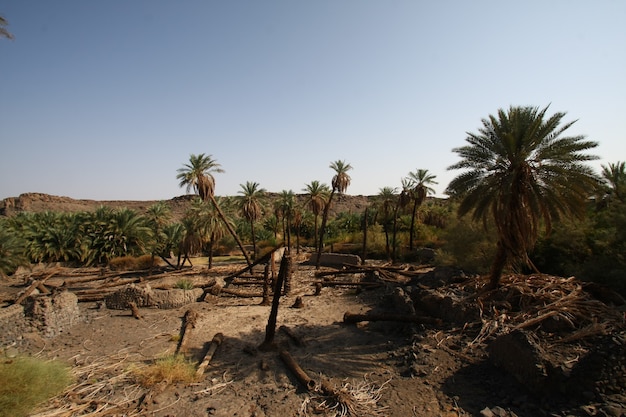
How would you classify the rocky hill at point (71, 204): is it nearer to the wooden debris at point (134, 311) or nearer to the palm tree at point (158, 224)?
the palm tree at point (158, 224)

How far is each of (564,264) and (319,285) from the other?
40.2 ft

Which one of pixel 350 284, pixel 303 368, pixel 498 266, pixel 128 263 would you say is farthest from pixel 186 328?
pixel 128 263

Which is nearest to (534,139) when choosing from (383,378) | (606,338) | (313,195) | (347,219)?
(606,338)

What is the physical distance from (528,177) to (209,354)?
11.5 metres

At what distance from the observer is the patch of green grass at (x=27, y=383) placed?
5.95 metres

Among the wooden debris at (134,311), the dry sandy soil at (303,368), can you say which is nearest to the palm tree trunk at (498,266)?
the dry sandy soil at (303,368)

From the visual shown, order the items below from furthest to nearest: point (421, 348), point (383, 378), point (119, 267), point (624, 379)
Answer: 1. point (119, 267)
2. point (421, 348)
3. point (383, 378)
4. point (624, 379)

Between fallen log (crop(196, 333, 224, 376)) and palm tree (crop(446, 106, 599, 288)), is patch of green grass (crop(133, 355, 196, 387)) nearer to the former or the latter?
fallen log (crop(196, 333, 224, 376))

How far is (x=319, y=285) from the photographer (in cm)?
1812

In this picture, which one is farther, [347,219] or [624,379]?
[347,219]

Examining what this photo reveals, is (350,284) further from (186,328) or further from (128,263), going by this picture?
(128,263)

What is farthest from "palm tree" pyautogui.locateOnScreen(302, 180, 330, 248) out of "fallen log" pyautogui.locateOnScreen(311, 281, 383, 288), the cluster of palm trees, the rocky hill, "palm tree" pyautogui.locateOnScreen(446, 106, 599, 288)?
"palm tree" pyautogui.locateOnScreen(446, 106, 599, 288)

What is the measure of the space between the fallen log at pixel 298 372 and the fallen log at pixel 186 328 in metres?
3.03

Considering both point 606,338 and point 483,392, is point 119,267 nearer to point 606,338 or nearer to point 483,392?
point 483,392
